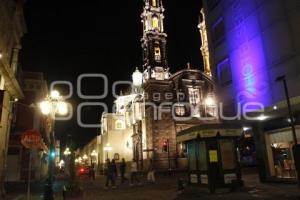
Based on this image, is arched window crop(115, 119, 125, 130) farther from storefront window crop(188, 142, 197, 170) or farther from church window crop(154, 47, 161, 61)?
storefront window crop(188, 142, 197, 170)

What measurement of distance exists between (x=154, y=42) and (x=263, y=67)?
38352mm

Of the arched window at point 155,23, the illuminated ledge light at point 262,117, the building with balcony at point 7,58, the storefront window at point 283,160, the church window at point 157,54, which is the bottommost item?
the storefront window at point 283,160

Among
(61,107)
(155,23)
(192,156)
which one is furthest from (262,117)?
(155,23)

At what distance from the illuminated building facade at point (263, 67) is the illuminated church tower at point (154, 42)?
30110 mm

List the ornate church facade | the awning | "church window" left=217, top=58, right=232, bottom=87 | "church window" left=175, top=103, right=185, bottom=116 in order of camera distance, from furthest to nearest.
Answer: "church window" left=175, top=103, right=185, bottom=116 < the ornate church facade < "church window" left=217, top=58, right=232, bottom=87 < the awning

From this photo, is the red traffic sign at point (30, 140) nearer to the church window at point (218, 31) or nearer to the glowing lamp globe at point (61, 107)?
the glowing lamp globe at point (61, 107)

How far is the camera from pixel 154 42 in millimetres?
54031

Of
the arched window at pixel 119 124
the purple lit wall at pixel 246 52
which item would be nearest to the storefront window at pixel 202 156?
the purple lit wall at pixel 246 52

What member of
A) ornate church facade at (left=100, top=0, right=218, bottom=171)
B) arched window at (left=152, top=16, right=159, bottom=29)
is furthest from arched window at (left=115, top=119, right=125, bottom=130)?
arched window at (left=152, top=16, right=159, bottom=29)

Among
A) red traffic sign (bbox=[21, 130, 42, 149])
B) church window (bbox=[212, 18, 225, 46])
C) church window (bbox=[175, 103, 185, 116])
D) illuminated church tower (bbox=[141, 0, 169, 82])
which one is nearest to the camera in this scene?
red traffic sign (bbox=[21, 130, 42, 149])

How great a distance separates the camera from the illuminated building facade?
15.0 meters

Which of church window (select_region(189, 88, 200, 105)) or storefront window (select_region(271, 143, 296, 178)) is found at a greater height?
church window (select_region(189, 88, 200, 105))

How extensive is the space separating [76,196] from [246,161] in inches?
977

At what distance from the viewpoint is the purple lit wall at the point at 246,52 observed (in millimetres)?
17312
